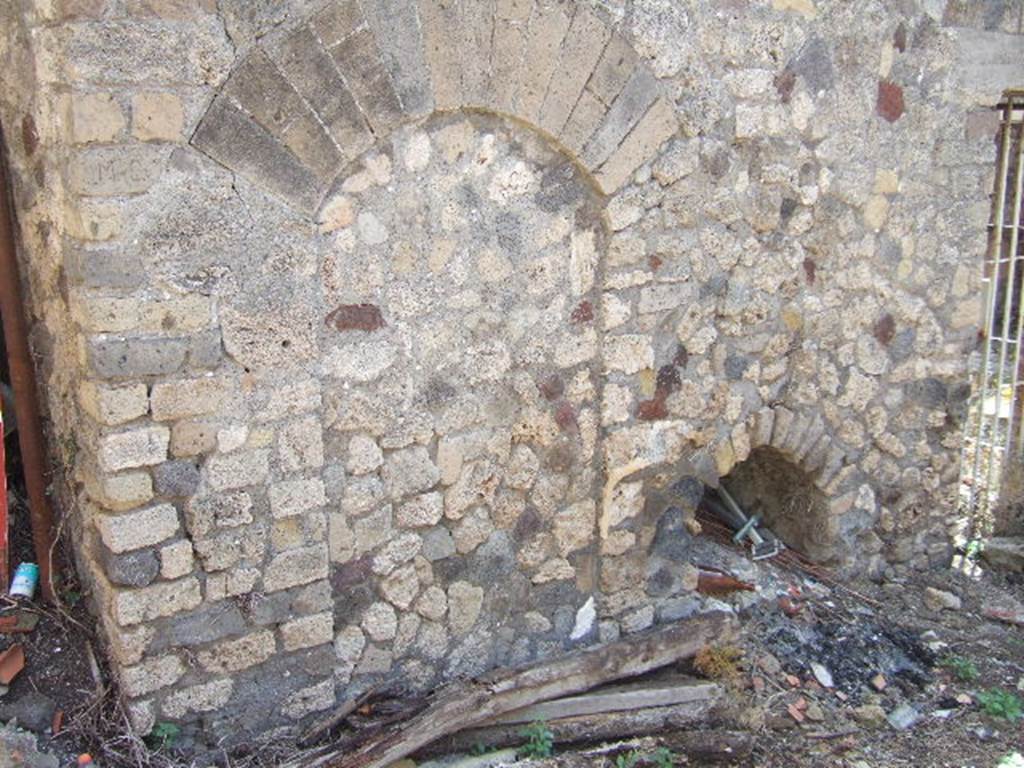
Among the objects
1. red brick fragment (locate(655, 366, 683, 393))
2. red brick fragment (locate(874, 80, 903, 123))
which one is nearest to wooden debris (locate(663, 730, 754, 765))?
red brick fragment (locate(655, 366, 683, 393))

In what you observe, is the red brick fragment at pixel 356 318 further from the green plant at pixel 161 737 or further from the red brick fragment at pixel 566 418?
the green plant at pixel 161 737

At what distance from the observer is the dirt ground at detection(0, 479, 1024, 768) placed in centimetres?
343

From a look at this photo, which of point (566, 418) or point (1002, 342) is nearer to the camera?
point (566, 418)

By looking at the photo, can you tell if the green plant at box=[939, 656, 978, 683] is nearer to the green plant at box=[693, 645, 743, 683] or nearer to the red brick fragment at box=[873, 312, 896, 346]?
the green plant at box=[693, 645, 743, 683]

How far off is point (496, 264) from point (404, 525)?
3.29ft

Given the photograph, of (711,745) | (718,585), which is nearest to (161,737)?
(711,745)

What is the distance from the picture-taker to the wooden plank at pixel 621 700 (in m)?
4.02

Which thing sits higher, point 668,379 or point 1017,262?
point 1017,262

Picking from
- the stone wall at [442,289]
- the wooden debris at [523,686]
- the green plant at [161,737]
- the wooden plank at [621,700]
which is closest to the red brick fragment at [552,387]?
the stone wall at [442,289]

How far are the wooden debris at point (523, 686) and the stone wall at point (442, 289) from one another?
5.5 inches

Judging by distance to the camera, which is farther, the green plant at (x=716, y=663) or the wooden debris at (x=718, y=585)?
the wooden debris at (x=718, y=585)

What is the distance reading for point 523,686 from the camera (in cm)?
397

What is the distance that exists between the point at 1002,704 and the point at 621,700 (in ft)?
5.83

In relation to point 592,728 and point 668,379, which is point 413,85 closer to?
point 668,379
